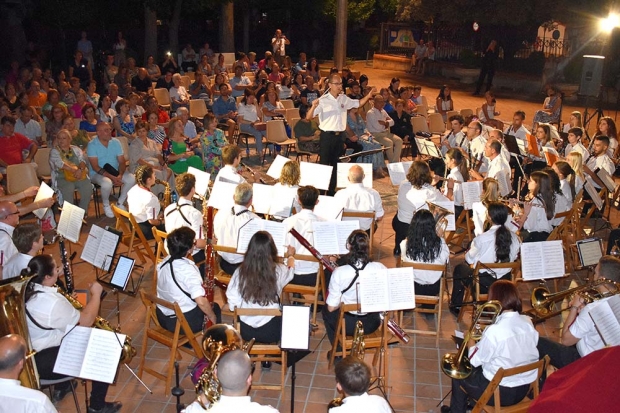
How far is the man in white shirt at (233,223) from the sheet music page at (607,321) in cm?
364

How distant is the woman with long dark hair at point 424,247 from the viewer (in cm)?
697

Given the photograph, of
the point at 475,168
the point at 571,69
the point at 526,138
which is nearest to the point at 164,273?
the point at 475,168

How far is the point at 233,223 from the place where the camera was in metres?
7.46

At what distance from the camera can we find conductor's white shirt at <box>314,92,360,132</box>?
11.1 meters

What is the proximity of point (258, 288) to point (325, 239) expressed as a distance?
3.53 ft

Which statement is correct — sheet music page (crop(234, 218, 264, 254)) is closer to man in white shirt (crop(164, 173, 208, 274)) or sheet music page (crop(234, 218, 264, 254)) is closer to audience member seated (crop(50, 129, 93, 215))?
man in white shirt (crop(164, 173, 208, 274))

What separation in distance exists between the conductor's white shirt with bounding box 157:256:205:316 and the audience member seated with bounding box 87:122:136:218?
4590 mm

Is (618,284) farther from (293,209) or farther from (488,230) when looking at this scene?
(293,209)

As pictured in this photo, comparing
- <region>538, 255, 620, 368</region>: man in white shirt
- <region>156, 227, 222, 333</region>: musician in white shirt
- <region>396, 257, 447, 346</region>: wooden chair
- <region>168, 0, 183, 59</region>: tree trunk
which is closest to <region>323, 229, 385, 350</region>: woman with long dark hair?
<region>396, 257, 447, 346</region>: wooden chair

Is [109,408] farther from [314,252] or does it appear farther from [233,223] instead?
[233,223]

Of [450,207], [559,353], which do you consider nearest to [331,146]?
[450,207]

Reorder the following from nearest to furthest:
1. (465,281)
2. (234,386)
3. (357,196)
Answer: (234,386), (465,281), (357,196)

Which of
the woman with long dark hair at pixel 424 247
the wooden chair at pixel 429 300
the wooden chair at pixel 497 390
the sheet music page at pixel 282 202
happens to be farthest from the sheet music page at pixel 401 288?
the sheet music page at pixel 282 202

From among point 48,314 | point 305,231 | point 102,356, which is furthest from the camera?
point 305,231
